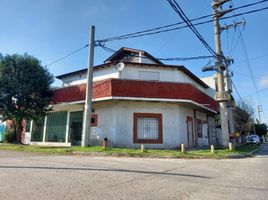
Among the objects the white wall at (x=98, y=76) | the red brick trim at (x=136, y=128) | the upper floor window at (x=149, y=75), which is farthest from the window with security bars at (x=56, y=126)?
the upper floor window at (x=149, y=75)

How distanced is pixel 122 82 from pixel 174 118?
215 inches

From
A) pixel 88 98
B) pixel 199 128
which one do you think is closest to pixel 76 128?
pixel 88 98

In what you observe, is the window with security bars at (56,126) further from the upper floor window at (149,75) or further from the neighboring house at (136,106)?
the upper floor window at (149,75)

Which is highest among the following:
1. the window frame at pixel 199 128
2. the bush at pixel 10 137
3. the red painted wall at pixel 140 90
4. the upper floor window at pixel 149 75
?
the upper floor window at pixel 149 75

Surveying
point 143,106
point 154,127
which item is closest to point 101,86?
point 143,106

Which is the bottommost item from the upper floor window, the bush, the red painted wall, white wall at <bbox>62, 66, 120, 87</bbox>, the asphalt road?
the asphalt road

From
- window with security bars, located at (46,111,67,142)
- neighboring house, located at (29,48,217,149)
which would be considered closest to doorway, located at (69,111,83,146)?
neighboring house, located at (29,48,217,149)

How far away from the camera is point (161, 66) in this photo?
22781mm

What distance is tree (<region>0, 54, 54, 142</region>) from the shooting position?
21.9 meters

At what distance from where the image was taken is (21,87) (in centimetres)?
2206

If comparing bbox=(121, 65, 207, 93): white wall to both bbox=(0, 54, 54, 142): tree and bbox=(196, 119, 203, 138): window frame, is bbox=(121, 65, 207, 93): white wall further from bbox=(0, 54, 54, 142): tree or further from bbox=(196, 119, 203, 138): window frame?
bbox=(0, 54, 54, 142): tree

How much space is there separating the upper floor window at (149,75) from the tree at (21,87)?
890 cm

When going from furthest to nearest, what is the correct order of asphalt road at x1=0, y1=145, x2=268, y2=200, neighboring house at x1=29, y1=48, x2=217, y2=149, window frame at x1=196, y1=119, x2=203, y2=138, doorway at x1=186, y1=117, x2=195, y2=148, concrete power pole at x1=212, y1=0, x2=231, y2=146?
1. window frame at x1=196, y1=119, x2=203, y2=138
2. doorway at x1=186, y1=117, x2=195, y2=148
3. neighboring house at x1=29, y1=48, x2=217, y2=149
4. concrete power pole at x1=212, y1=0, x2=231, y2=146
5. asphalt road at x1=0, y1=145, x2=268, y2=200

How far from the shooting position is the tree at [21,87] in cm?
2191
